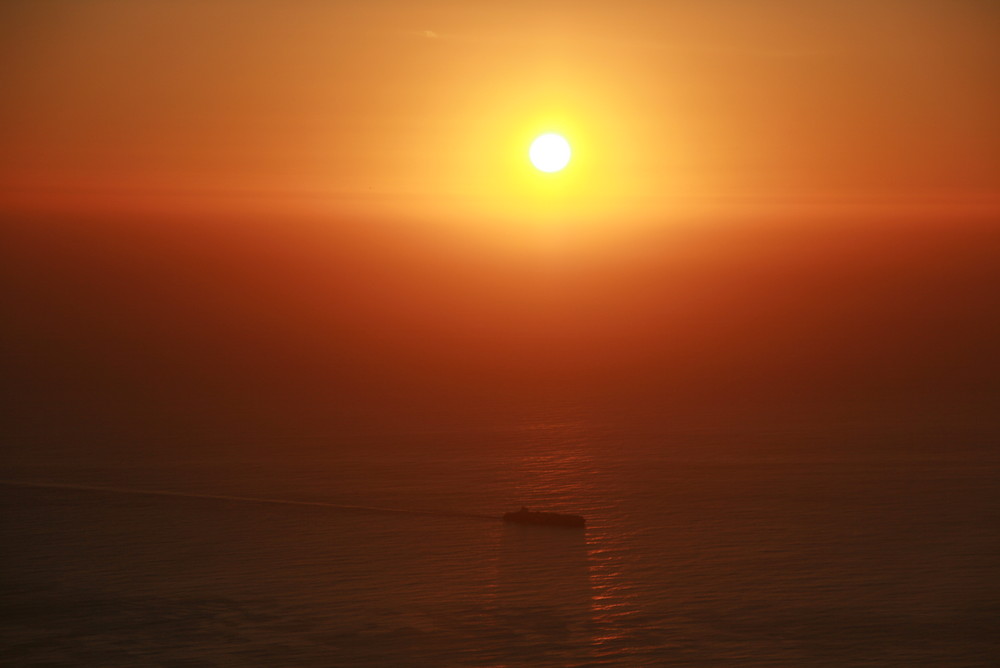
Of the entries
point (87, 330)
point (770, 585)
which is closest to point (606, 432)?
point (770, 585)

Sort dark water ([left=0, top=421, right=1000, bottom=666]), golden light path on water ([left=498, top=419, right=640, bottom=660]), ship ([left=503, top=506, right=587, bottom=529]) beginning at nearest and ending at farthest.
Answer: dark water ([left=0, top=421, right=1000, bottom=666]) < golden light path on water ([left=498, top=419, right=640, bottom=660]) < ship ([left=503, top=506, right=587, bottom=529])

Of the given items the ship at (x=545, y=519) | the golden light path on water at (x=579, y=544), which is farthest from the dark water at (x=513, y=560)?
the ship at (x=545, y=519)

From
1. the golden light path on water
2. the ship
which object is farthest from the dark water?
the ship

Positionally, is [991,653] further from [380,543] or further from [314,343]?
[314,343]

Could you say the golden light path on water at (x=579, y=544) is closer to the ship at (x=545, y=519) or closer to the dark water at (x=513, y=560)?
the dark water at (x=513, y=560)

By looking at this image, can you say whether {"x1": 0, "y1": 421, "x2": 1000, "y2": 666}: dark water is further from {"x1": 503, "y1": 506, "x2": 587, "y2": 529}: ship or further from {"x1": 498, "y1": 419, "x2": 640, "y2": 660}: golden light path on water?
{"x1": 503, "y1": 506, "x2": 587, "y2": 529}: ship

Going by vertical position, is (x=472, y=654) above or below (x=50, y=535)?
below
